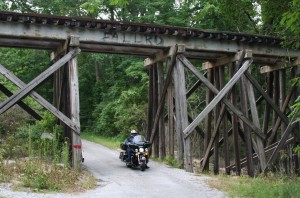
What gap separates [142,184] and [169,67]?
178 inches

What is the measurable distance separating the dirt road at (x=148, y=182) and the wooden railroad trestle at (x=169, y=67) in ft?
3.05

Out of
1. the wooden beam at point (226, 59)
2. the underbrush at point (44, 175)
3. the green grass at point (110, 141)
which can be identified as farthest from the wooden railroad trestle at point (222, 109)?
the green grass at point (110, 141)

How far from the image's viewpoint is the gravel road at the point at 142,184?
25.2 ft

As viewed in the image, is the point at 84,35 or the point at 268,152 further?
the point at 268,152

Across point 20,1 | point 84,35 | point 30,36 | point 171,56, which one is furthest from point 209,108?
point 20,1

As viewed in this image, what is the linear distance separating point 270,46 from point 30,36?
26.5 feet

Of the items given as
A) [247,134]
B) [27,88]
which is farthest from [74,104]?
[247,134]

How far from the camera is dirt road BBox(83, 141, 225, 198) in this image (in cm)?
793

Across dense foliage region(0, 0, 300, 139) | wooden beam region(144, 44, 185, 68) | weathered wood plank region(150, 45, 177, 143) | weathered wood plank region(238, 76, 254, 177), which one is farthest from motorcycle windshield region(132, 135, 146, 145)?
dense foliage region(0, 0, 300, 139)

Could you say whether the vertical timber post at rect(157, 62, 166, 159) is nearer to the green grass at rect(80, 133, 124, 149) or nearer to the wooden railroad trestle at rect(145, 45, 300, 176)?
the wooden railroad trestle at rect(145, 45, 300, 176)

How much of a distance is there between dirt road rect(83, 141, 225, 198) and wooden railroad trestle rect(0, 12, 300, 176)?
93 cm

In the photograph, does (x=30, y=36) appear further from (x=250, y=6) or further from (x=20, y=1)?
(x=20, y=1)

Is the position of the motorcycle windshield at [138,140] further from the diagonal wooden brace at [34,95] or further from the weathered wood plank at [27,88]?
the weathered wood plank at [27,88]

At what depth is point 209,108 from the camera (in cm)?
1198
